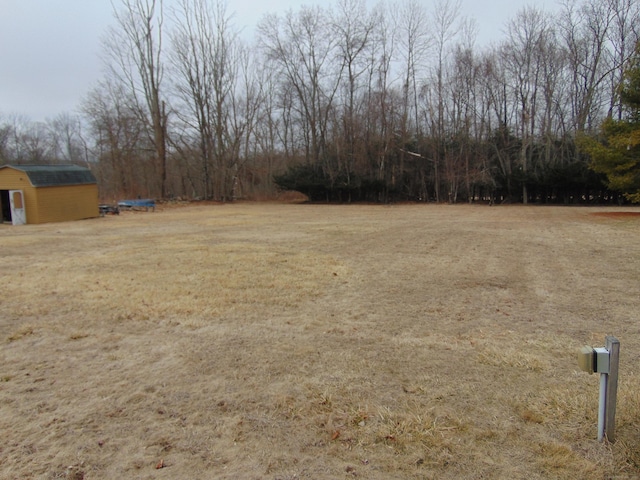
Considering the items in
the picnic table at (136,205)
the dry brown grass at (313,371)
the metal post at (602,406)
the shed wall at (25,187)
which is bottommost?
the dry brown grass at (313,371)

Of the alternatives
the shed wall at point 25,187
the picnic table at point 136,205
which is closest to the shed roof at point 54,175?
the shed wall at point 25,187

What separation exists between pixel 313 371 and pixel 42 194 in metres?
19.6

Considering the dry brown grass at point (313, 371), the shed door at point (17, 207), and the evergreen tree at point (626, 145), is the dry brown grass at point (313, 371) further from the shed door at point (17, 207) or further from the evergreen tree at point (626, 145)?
the shed door at point (17, 207)

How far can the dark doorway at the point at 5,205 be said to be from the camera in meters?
18.5

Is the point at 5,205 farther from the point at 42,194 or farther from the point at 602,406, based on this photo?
the point at 602,406

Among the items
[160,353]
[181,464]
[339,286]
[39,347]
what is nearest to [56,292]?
[39,347]

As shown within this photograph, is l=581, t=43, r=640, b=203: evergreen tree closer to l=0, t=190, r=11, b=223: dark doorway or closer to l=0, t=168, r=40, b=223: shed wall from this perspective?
l=0, t=168, r=40, b=223: shed wall

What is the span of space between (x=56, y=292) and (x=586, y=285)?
7763 millimetres

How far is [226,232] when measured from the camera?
13680 mm

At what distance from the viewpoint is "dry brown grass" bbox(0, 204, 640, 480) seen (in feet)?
7.38

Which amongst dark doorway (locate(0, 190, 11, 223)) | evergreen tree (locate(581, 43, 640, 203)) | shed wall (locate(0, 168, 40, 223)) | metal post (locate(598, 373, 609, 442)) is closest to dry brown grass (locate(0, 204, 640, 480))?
metal post (locate(598, 373, 609, 442))

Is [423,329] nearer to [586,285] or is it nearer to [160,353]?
[160,353]

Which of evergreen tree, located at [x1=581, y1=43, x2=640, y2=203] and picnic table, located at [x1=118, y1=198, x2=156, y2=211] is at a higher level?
evergreen tree, located at [x1=581, y1=43, x2=640, y2=203]

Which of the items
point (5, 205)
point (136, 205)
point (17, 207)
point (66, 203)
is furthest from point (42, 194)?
point (136, 205)
